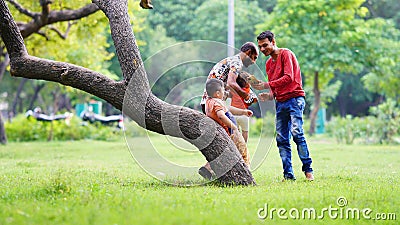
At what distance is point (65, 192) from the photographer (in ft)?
21.4

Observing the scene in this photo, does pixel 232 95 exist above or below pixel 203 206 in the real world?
above

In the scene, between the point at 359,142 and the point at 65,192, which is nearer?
the point at 65,192

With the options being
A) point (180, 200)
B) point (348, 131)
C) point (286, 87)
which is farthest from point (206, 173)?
point (348, 131)

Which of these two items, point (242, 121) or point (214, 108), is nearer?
point (214, 108)

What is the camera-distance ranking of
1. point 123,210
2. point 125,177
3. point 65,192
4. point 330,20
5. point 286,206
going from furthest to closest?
point 330,20 → point 125,177 → point 65,192 → point 286,206 → point 123,210

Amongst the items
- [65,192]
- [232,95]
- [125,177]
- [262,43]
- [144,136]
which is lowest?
[144,136]

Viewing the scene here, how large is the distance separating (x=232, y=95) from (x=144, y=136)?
55.2 ft

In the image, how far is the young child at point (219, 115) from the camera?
796 cm

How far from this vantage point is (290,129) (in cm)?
854

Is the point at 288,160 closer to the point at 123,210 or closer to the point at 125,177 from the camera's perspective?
the point at 125,177

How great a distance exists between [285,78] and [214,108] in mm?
1032

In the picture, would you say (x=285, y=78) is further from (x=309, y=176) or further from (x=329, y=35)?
(x=329, y=35)

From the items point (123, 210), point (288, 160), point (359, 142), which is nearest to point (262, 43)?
point (288, 160)

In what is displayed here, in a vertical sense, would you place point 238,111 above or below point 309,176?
above
